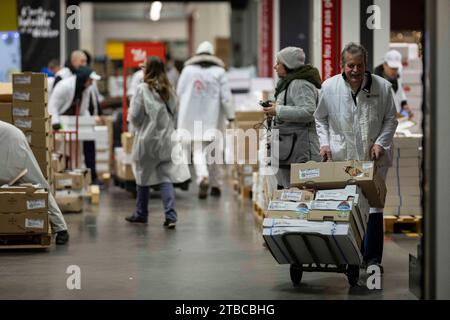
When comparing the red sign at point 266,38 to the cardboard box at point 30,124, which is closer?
the cardboard box at point 30,124

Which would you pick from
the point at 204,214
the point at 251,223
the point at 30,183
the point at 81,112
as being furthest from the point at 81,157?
the point at 30,183

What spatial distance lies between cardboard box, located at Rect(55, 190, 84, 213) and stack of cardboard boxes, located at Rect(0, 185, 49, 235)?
2.92 metres

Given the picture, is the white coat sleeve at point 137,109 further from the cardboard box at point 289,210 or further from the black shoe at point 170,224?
the cardboard box at point 289,210

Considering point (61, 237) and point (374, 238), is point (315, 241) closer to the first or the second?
point (374, 238)

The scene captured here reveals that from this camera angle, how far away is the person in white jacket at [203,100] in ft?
45.4

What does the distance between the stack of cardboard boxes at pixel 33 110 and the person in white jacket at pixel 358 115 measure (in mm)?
3339

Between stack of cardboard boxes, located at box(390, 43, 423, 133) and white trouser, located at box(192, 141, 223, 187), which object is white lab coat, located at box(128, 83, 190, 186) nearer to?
white trouser, located at box(192, 141, 223, 187)

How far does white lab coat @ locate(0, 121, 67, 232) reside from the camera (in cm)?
920

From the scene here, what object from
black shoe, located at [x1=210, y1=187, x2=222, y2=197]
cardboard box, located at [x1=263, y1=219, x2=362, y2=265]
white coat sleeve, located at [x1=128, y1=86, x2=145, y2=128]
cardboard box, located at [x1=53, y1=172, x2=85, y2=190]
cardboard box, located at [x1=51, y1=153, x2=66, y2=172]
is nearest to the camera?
cardboard box, located at [x1=263, y1=219, x2=362, y2=265]

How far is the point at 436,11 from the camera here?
595cm

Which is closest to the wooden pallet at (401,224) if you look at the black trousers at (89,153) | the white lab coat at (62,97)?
the white lab coat at (62,97)

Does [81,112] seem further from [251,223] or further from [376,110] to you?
[376,110]

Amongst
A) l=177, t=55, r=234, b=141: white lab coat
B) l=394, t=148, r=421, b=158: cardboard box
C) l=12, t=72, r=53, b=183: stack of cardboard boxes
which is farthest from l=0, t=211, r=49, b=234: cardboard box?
l=177, t=55, r=234, b=141: white lab coat

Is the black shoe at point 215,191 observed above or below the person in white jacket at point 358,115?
below
